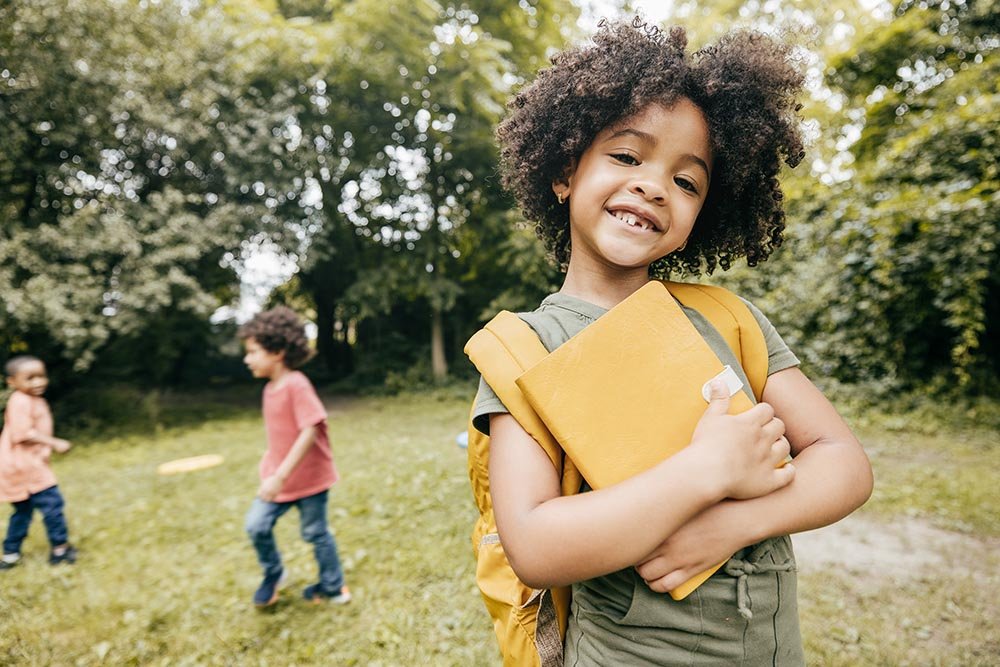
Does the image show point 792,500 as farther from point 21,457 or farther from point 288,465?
point 21,457

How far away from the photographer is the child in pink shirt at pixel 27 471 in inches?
155

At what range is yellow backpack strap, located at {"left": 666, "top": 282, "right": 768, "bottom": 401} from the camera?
111 cm

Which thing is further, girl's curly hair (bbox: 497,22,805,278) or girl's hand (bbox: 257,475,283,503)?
girl's hand (bbox: 257,475,283,503)

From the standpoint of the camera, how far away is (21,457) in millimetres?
3988

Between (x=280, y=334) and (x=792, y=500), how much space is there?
2.89 m

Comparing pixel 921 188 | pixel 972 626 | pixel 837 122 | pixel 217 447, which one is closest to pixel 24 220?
pixel 217 447

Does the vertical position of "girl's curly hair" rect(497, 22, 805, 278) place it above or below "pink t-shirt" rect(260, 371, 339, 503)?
above

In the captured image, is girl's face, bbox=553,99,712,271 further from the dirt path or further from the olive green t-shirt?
the dirt path

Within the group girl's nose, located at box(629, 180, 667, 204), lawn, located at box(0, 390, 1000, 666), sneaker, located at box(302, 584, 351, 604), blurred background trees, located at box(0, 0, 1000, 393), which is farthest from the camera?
blurred background trees, located at box(0, 0, 1000, 393)

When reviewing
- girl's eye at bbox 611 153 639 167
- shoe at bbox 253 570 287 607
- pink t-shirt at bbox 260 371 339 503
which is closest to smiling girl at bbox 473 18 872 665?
girl's eye at bbox 611 153 639 167

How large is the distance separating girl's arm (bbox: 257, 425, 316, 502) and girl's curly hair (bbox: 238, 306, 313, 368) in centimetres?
50

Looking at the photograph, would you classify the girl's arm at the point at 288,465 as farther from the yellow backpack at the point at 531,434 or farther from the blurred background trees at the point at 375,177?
the blurred background trees at the point at 375,177

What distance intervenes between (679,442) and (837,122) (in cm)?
1294

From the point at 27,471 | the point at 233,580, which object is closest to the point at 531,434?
the point at 233,580
